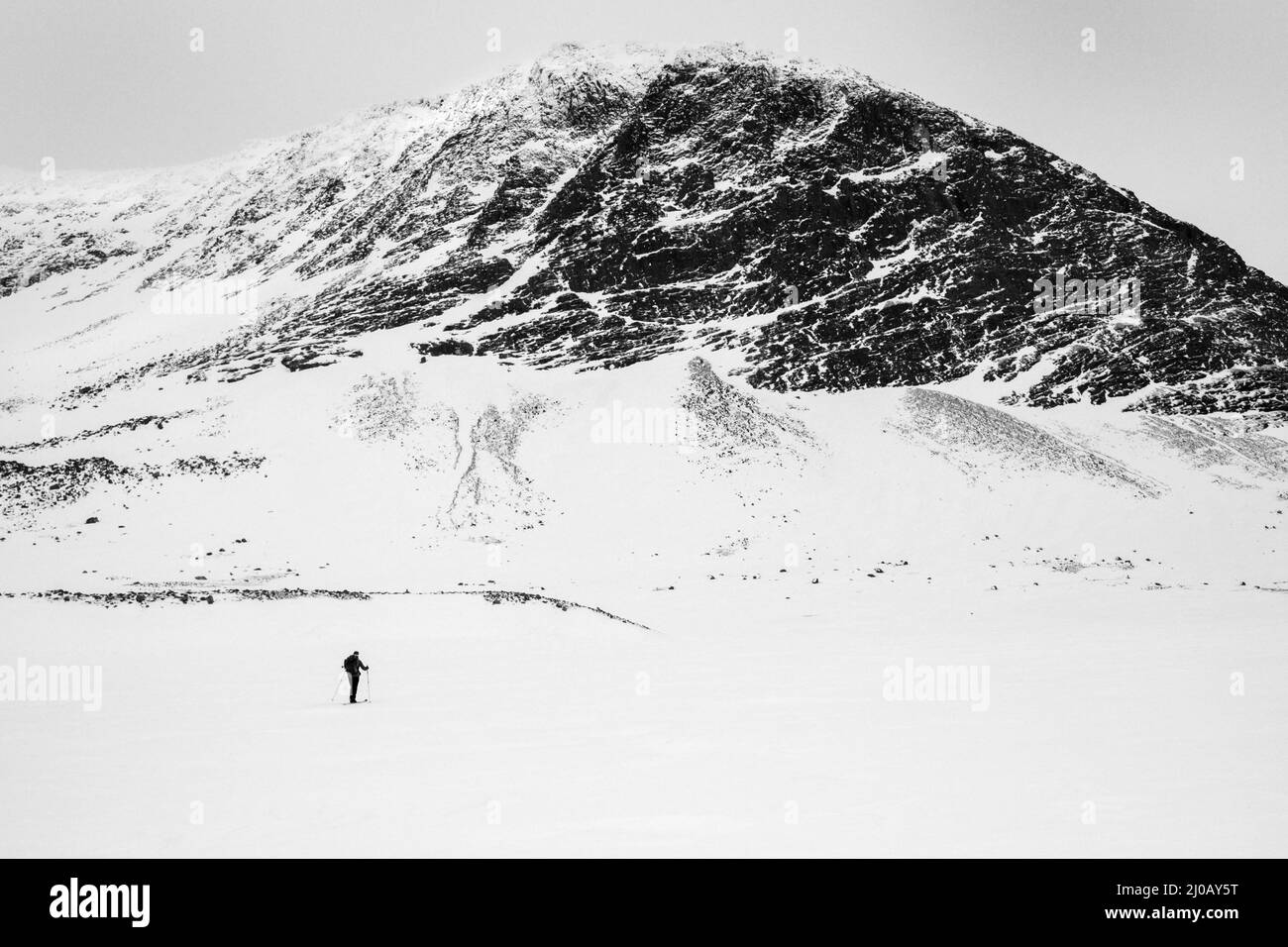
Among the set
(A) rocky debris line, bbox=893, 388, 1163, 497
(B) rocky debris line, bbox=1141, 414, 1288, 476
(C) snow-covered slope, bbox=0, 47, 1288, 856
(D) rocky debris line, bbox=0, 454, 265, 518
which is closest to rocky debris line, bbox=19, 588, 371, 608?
(C) snow-covered slope, bbox=0, 47, 1288, 856

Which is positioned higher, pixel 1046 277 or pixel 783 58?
pixel 783 58

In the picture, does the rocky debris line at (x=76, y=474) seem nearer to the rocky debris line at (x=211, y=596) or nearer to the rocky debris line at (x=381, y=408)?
the rocky debris line at (x=381, y=408)

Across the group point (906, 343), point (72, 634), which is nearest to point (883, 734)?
point (72, 634)

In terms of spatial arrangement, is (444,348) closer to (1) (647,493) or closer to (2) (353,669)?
(1) (647,493)

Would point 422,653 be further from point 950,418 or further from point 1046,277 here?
point 1046,277
